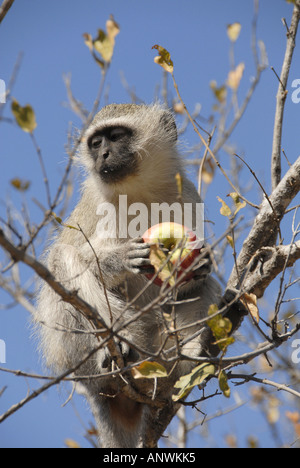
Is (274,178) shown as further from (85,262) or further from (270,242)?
(85,262)

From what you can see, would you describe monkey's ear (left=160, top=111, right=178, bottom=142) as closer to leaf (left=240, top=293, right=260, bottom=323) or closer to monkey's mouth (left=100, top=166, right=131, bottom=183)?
monkey's mouth (left=100, top=166, right=131, bottom=183)

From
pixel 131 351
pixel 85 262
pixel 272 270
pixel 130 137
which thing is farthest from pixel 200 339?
pixel 130 137

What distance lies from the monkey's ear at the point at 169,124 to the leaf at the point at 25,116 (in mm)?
3407

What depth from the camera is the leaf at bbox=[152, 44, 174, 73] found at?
4152 mm

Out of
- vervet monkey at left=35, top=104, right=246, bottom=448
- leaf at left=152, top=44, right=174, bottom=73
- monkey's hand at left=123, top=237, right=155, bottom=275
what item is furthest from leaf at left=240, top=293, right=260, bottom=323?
leaf at left=152, top=44, right=174, bottom=73

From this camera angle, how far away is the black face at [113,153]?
550 centimetres

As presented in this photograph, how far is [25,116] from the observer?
2.96 m

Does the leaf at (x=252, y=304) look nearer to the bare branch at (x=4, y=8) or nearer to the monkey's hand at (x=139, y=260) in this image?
the monkey's hand at (x=139, y=260)

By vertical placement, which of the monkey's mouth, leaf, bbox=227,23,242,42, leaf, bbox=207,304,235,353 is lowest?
leaf, bbox=207,304,235,353

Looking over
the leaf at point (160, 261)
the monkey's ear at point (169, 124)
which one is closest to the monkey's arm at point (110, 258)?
the leaf at point (160, 261)

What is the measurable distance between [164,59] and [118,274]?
1957 mm

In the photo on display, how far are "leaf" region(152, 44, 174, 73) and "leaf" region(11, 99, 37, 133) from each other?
1.52 metres

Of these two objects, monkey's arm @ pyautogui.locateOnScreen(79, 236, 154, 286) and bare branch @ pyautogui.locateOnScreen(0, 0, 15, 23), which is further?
monkey's arm @ pyautogui.locateOnScreen(79, 236, 154, 286)

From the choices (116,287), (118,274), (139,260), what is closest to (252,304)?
(139,260)
